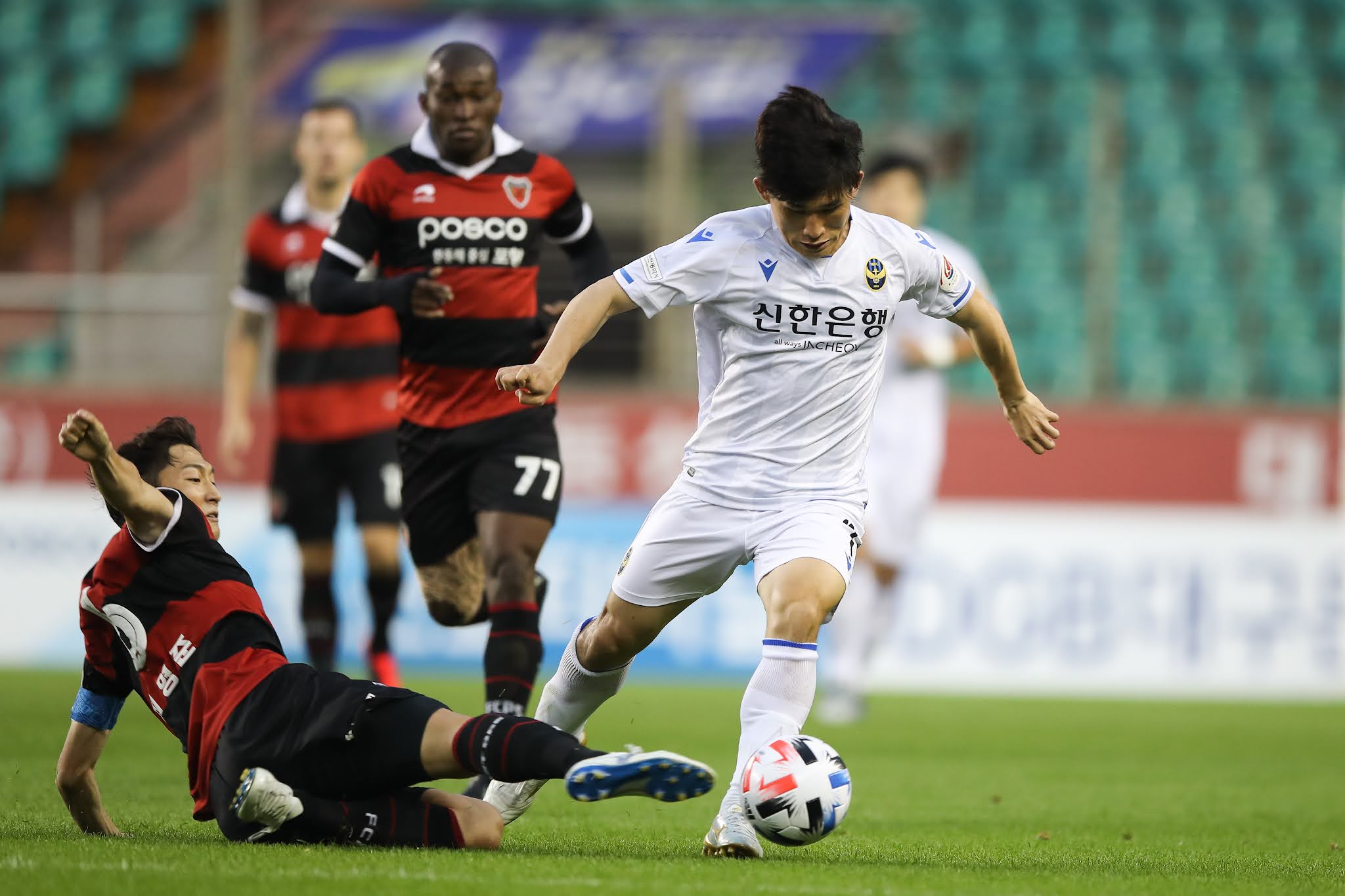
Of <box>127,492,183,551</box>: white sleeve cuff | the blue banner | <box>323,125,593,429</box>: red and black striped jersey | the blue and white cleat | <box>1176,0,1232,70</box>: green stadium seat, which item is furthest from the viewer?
<box>1176,0,1232,70</box>: green stadium seat

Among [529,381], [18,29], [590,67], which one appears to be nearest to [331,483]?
[529,381]

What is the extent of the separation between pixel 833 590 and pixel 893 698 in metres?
6.93

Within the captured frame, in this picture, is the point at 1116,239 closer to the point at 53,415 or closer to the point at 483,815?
the point at 53,415

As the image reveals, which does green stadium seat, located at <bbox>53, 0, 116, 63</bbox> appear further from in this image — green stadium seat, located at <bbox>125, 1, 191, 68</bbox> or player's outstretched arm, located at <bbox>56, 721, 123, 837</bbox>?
player's outstretched arm, located at <bbox>56, 721, 123, 837</bbox>

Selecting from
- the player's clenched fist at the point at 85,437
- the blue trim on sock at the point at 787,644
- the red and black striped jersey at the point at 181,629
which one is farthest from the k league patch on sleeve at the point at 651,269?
the player's clenched fist at the point at 85,437

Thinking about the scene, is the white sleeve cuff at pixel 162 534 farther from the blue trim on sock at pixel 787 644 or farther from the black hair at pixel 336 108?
the black hair at pixel 336 108

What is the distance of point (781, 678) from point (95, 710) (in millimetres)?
1758

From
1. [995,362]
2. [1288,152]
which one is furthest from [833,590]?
[1288,152]

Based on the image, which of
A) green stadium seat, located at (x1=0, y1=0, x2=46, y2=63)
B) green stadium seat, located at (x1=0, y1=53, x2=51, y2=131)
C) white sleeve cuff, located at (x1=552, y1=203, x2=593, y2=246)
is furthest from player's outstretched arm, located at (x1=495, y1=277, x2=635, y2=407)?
green stadium seat, located at (x1=0, y1=0, x2=46, y2=63)

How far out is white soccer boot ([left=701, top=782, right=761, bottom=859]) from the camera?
4.68 m

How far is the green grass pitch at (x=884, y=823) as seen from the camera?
4094 mm

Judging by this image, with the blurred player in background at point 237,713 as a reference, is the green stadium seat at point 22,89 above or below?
above

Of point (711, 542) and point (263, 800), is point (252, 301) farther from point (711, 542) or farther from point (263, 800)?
point (263, 800)

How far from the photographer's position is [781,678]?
4672 millimetres
